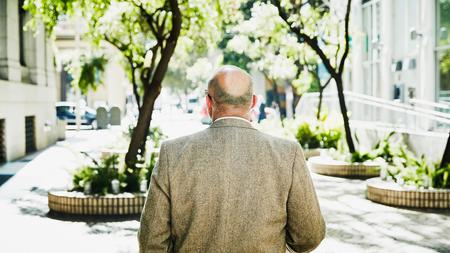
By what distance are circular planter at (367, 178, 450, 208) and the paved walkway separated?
219mm

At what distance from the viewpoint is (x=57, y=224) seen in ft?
31.7

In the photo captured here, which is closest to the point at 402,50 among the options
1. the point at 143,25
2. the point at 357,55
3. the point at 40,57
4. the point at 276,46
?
the point at 357,55

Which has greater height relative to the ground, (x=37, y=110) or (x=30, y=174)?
(x=37, y=110)

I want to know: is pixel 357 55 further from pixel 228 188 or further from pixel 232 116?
pixel 228 188

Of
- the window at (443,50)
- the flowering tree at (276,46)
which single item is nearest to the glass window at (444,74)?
the window at (443,50)

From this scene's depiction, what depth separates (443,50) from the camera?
19156mm

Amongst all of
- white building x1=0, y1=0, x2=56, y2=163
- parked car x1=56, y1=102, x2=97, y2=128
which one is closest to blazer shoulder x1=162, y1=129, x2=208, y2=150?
white building x1=0, y1=0, x2=56, y2=163

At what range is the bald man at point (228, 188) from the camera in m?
3.09

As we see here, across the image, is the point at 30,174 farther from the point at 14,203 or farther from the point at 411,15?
the point at 411,15

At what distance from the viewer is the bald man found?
10.1 feet

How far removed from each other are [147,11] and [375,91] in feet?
43.2

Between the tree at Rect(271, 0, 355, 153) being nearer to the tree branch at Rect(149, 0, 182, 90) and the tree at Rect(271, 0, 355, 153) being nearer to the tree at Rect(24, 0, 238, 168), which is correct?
the tree at Rect(24, 0, 238, 168)

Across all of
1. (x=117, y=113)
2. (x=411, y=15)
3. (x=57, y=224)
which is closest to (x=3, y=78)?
(x=57, y=224)

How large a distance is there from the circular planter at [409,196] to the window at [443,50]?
8.27 meters
